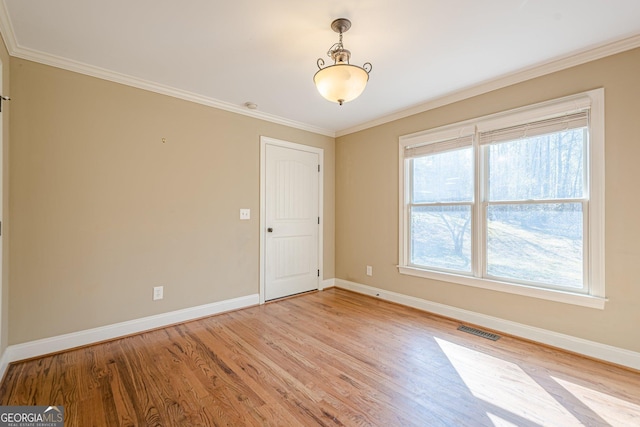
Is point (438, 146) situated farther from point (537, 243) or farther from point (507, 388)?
point (507, 388)

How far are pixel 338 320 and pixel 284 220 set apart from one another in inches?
60.9

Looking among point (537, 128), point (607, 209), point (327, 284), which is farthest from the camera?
point (327, 284)

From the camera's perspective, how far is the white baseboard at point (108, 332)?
87.4 inches

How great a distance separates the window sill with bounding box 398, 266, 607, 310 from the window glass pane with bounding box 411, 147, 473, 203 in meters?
0.86

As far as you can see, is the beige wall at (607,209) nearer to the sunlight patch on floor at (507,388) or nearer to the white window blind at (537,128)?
the white window blind at (537,128)

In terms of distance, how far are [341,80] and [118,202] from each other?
233 cm

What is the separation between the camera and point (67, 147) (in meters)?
2.43

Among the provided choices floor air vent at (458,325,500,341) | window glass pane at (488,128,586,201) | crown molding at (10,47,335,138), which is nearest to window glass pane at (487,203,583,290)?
window glass pane at (488,128,586,201)

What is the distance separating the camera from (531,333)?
102 inches

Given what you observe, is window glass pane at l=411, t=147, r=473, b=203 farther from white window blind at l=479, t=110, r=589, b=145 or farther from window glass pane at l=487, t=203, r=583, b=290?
window glass pane at l=487, t=203, r=583, b=290

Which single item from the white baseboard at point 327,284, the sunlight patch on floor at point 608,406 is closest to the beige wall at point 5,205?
the white baseboard at point 327,284

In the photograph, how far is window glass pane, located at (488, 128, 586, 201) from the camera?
241 cm

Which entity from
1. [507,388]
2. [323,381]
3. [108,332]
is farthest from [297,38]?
[108,332]

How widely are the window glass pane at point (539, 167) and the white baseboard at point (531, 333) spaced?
1.20 m
